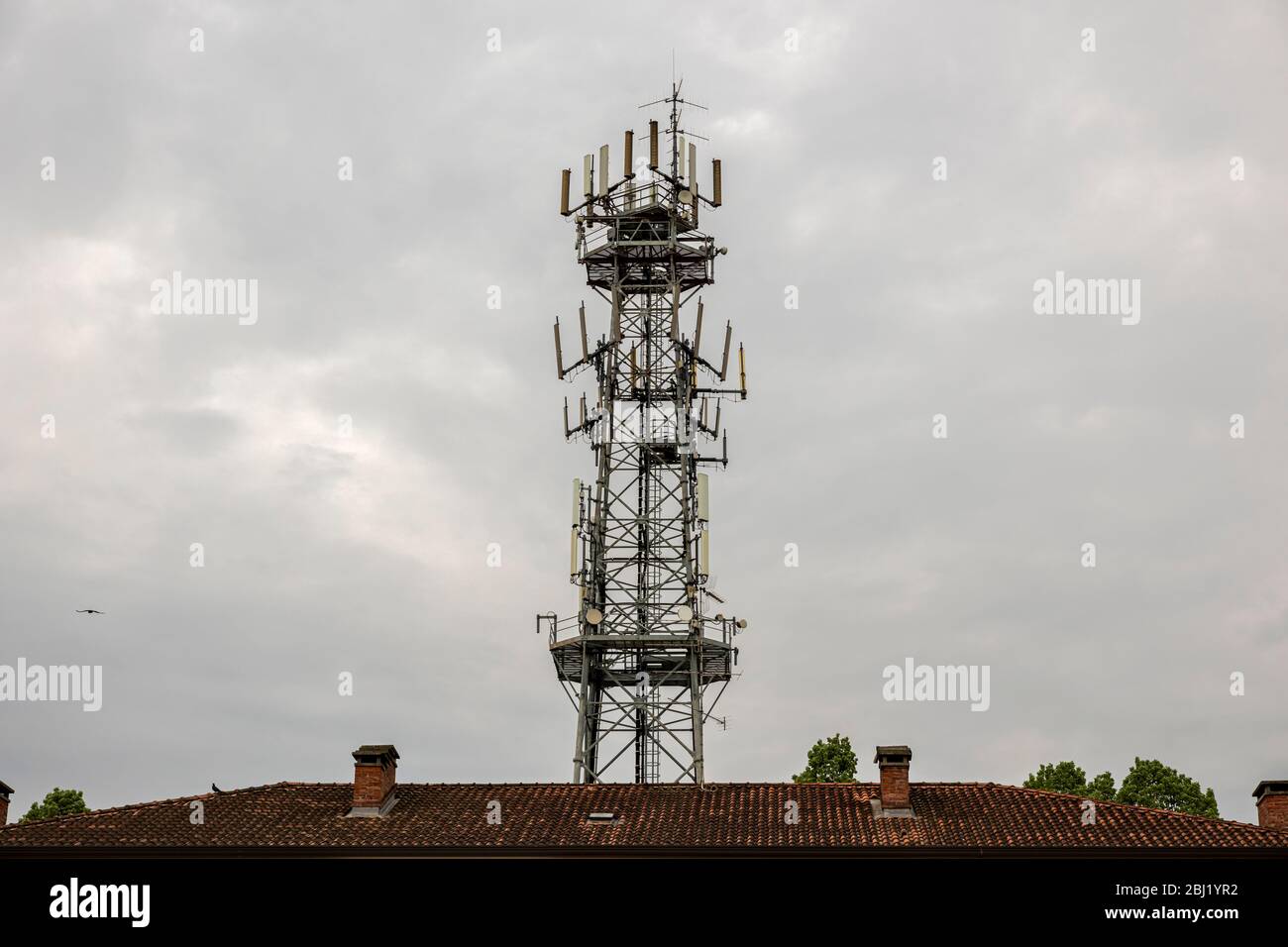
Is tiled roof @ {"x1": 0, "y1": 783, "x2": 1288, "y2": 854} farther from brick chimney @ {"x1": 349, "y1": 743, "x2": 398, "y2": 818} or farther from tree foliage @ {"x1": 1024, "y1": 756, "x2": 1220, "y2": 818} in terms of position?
tree foliage @ {"x1": 1024, "y1": 756, "x2": 1220, "y2": 818}

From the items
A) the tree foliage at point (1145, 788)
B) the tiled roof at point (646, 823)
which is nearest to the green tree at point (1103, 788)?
the tree foliage at point (1145, 788)

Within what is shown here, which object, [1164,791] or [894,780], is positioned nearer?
[894,780]

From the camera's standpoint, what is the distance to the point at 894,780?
36.3 metres

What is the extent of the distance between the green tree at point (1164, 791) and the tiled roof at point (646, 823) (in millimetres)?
19791

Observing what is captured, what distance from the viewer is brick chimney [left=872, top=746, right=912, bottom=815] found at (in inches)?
1426

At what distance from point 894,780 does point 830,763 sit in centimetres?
1770

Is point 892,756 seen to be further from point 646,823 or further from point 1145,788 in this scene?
point 1145,788

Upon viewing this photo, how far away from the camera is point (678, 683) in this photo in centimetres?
4594

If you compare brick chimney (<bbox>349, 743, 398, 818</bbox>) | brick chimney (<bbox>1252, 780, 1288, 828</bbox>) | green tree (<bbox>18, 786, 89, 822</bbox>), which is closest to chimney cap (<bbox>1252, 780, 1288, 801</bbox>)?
brick chimney (<bbox>1252, 780, 1288, 828</bbox>)

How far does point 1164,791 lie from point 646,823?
26059 millimetres

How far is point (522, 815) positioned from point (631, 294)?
1832 cm

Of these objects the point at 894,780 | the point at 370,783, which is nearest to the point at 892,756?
the point at 894,780

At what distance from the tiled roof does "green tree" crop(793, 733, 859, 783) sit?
15.2 metres
